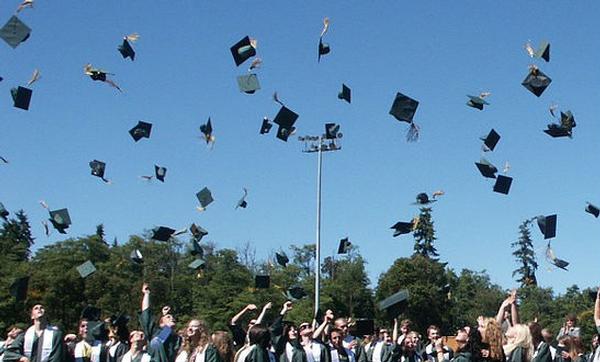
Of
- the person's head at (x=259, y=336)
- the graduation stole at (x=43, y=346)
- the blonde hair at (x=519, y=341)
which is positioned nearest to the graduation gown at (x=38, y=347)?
the graduation stole at (x=43, y=346)

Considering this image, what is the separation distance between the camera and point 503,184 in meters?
13.6

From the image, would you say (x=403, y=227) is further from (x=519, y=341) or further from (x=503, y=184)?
(x=519, y=341)

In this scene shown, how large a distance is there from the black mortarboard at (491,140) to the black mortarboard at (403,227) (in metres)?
2.11

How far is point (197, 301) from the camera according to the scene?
154 feet

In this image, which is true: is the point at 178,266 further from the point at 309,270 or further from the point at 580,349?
the point at 580,349

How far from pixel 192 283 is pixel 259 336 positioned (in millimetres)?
44095

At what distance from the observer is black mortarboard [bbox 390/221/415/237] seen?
1458 centimetres

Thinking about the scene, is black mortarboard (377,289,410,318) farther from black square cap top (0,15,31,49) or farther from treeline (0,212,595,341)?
treeline (0,212,595,341)

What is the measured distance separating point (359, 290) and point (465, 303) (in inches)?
971

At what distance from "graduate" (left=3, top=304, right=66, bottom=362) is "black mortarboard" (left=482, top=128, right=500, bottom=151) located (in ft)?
23.7

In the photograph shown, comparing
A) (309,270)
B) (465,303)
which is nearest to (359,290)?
(309,270)

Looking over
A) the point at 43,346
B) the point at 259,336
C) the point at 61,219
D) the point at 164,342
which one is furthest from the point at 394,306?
the point at 61,219

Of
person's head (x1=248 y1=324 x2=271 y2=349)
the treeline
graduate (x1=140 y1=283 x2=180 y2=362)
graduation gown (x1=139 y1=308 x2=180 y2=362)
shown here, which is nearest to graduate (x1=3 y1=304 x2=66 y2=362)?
graduate (x1=140 y1=283 x2=180 y2=362)

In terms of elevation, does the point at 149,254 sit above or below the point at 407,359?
above
